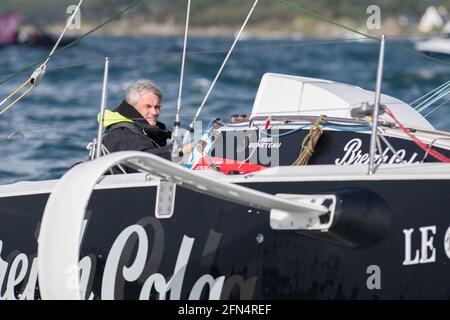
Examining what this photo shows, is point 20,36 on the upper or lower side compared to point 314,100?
upper

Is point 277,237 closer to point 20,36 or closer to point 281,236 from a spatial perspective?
point 281,236

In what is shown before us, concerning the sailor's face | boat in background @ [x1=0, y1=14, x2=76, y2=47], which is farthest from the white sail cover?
boat in background @ [x1=0, y1=14, x2=76, y2=47]

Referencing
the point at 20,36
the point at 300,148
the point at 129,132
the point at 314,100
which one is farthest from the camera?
the point at 20,36

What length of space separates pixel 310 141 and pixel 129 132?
3.34ft

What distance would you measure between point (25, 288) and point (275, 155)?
5.62 feet

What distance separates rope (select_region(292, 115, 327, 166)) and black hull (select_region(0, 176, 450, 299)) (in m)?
1.13

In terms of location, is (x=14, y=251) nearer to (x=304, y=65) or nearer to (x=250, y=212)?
(x=250, y=212)

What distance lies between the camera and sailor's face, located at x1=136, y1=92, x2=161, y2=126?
577cm

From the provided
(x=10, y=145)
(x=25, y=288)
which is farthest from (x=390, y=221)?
(x=10, y=145)

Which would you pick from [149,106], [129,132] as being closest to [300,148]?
[149,106]

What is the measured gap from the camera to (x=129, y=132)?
5.44 metres

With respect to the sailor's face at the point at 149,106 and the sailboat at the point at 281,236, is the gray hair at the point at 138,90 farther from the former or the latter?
the sailboat at the point at 281,236

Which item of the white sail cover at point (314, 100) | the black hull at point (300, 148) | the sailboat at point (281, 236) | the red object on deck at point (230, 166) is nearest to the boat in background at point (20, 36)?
the white sail cover at point (314, 100)

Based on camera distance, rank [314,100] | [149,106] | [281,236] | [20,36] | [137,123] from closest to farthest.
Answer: [281,236] → [137,123] → [149,106] → [314,100] → [20,36]
